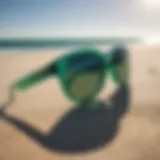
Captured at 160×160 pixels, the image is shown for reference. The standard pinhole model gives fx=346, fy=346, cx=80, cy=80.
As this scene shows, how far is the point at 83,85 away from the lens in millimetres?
342

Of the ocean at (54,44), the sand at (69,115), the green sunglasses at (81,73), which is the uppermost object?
the ocean at (54,44)

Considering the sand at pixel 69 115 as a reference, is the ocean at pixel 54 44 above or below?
above

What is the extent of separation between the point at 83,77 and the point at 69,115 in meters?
0.05

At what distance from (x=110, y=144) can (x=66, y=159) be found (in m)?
0.04

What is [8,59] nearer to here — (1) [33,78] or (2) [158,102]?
(1) [33,78]

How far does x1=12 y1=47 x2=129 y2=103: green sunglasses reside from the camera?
0.34 meters

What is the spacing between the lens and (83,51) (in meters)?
0.35

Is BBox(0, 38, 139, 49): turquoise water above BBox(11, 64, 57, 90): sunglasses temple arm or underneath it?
above

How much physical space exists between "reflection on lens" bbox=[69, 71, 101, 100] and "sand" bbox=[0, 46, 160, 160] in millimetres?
11

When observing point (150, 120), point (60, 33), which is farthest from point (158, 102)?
point (60, 33)

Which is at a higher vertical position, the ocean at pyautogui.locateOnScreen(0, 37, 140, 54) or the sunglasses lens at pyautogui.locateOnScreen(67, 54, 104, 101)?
the ocean at pyautogui.locateOnScreen(0, 37, 140, 54)

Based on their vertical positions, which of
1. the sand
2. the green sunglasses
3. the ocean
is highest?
the ocean

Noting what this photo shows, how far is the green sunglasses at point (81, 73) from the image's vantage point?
34 centimetres

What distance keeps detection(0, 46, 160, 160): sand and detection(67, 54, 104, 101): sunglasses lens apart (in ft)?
0.04
